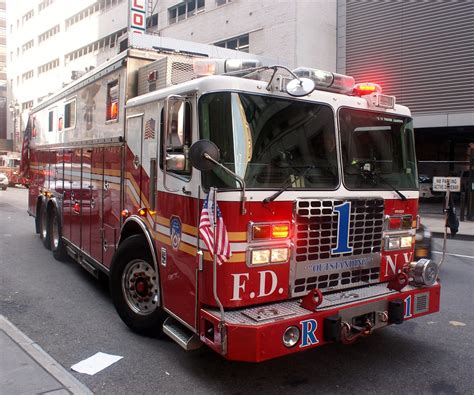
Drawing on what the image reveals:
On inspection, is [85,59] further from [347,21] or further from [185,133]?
[185,133]

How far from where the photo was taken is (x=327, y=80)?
426 cm

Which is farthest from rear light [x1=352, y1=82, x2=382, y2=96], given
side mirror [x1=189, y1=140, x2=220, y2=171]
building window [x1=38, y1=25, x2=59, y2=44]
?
building window [x1=38, y1=25, x2=59, y2=44]

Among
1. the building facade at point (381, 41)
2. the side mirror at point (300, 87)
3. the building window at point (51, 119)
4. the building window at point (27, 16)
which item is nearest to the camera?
the side mirror at point (300, 87)

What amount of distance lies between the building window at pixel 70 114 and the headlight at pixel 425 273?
536 cm

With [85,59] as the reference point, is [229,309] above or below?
below

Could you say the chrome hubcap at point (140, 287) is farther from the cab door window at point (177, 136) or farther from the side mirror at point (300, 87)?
the side mirror at point (300, 87)

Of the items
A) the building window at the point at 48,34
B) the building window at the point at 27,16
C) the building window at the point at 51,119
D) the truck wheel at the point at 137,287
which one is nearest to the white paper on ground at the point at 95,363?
the truck wheel at the point at 137,287

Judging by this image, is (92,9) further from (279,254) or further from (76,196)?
(279,254)

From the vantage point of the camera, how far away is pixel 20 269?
784cm

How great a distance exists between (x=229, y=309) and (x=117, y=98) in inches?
119

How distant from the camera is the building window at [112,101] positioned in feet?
18.2

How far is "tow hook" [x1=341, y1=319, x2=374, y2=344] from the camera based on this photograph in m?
3.79

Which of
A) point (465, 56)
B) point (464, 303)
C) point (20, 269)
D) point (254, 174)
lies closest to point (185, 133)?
point (254, 174)

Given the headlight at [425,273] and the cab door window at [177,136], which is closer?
the cab door window at [177,136]
